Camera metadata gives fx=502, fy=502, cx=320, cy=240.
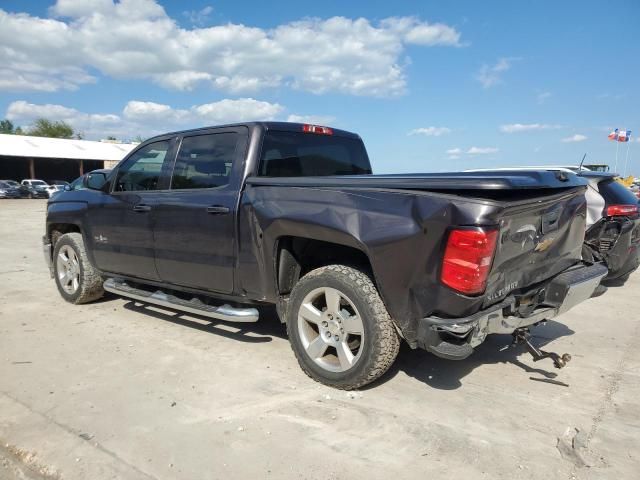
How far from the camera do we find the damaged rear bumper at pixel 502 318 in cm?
296

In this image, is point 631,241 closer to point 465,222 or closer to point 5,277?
point 465,222

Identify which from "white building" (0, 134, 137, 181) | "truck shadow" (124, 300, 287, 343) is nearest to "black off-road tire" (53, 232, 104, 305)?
"truck shadow" (124, 300, 287, 343)

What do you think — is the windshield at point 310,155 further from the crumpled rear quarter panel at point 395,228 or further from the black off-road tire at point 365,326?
the black off-road tire at point 365,326

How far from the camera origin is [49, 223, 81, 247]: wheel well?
6.12 m

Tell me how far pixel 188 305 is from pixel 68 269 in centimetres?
243

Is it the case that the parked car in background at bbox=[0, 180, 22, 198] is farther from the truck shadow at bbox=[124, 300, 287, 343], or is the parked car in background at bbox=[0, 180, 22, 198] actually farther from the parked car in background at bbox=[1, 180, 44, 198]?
the truck shadow at bbox=[124, 300, 287, 343]

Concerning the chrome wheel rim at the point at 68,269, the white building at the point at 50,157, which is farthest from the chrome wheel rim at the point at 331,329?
the white building at the point at 50,157

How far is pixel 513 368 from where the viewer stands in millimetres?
3961

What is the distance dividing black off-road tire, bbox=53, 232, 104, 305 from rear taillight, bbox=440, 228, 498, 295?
430cm

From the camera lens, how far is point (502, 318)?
3.19m

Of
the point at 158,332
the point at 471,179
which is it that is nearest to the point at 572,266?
the point at 471,179

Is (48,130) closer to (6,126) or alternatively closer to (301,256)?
(6,126)

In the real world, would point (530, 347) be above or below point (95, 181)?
below

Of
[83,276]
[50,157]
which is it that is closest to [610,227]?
[83,276]
